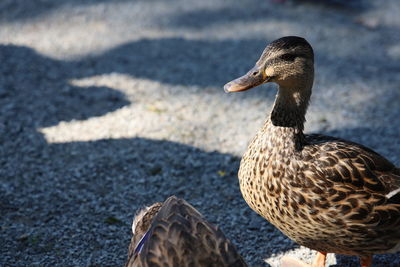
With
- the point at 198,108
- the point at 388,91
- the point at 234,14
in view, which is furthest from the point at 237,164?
the point at 234,14

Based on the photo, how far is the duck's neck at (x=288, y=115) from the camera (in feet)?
10.4

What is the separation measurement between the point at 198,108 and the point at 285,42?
7.70 ft

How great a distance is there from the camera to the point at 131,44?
6.64 m

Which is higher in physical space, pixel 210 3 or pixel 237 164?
pixel 210 3

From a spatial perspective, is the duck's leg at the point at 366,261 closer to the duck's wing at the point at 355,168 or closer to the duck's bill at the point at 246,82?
the duck's wing at the point at 355,168

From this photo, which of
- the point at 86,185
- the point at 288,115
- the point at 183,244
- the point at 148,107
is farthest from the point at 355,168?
the point at 148,107

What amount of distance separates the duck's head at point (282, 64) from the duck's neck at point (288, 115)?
92 millimetres

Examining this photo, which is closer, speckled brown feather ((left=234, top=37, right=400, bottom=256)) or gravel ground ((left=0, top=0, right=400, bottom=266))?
speckled brown feather ((left=234, top=37, right=400, bottom=256))

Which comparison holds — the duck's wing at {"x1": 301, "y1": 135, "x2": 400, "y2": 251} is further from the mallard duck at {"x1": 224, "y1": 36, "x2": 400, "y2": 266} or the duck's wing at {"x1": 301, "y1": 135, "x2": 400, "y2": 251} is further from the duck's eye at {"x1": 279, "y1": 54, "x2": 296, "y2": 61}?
the duck's eye at {"x1": 279, "y1": 54, "x2": 296, "y2": 61}

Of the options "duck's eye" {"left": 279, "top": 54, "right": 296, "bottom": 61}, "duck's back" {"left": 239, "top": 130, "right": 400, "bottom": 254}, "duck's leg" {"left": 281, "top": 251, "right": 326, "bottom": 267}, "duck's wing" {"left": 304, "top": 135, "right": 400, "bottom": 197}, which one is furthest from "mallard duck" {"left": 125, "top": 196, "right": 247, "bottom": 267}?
"duck's eye" {"left": 279, "top": 54, "right": 296, "bottom": 61}

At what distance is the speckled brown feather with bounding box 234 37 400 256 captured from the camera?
2.91m

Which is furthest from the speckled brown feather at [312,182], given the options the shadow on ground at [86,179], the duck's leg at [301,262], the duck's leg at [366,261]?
the shadow on ground at [86,179]

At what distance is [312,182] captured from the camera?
2959 mm

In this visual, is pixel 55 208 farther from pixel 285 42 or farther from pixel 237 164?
pixel 285 42
